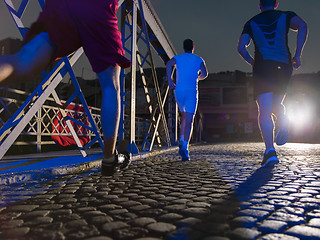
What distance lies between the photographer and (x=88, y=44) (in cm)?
230

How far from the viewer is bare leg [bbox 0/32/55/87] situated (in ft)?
5.31

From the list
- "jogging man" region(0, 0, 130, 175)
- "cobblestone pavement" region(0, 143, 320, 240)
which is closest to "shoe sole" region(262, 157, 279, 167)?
"cobblestone pavement" region(0, 143, 320, 240)

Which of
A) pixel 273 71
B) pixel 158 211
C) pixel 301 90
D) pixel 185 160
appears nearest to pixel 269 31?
pixel 273 71

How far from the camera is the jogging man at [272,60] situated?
12.2 feet

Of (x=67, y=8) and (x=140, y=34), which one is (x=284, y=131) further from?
(x=140, y=34)

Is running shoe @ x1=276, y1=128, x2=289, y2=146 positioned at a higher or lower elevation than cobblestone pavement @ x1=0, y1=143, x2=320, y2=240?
higher

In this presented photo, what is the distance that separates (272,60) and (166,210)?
295cm

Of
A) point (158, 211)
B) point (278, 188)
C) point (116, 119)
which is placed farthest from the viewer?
point (116, 119)

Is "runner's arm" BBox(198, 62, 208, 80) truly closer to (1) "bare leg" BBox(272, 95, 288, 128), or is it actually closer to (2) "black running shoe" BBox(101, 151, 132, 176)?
(1) "bare leg" BBox(272, 95, 288, 128)

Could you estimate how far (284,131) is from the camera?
384 centimetres

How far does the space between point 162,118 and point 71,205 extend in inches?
224

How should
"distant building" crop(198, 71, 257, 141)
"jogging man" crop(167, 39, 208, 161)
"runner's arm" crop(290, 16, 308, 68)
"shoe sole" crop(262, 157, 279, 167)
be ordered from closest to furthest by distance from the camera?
"shoe sole" crop(262, 157, 279, 167), "runner's arm" crop(290, 16, 308, 68), "jogging man" crop(167, 39, 208, 161), "distant building" crop(198, 71, 257, 141)

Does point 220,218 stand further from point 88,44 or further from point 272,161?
point 272,161

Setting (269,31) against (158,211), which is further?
(269,31)
